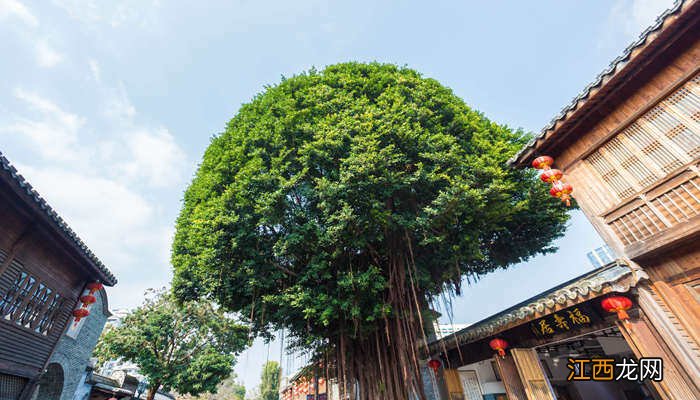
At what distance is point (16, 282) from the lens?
487cm

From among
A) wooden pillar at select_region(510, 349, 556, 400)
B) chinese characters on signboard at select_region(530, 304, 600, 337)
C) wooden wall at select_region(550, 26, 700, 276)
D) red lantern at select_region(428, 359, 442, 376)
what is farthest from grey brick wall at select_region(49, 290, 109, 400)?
wooden wall at select_region(550, 26, 700, 276)

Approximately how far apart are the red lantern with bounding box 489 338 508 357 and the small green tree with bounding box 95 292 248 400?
8.88 metres

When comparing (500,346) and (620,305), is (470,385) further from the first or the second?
(620,305)

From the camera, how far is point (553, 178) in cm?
453

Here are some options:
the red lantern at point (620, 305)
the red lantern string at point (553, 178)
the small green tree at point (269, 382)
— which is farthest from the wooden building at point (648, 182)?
the small green tree at point (269, 382)

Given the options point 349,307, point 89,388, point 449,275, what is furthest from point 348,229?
point 89,388

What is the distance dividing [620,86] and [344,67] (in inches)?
259

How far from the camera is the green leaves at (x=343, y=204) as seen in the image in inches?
217

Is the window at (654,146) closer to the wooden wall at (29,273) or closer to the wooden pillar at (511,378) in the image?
the wooden pillar at (511,378)

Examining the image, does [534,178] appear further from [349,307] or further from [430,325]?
[349,307]

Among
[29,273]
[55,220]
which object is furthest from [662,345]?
[29,273]

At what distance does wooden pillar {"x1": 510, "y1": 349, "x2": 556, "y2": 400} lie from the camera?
16.6 feet

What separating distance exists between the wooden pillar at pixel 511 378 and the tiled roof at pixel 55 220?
8416 mm

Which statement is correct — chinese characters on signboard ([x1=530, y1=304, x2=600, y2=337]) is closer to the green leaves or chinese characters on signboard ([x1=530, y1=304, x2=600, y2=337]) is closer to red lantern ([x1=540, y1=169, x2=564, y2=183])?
the green leaves
